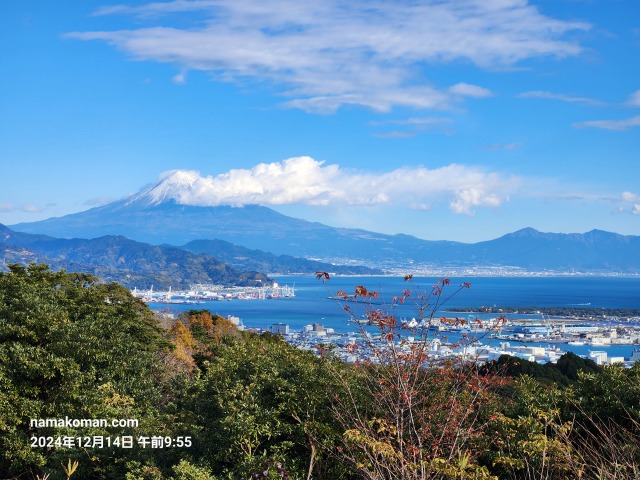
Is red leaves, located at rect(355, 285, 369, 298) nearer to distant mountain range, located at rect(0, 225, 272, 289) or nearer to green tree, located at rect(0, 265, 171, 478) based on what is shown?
green tree, located at rect(0, 265, 171, 478)

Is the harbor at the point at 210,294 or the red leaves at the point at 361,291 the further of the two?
the harbor at the point at 210,294

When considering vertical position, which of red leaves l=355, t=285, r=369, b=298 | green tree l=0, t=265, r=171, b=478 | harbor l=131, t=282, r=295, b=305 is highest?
red leaves l=355, t=285, r=369, b=298

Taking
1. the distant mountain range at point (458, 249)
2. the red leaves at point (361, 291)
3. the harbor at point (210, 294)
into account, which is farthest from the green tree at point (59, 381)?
the distant mountain range at point (458, 249)

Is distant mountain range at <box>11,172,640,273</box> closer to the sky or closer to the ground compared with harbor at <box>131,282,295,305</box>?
closer to the sky

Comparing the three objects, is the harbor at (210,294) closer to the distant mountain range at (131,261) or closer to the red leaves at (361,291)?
the distant mountain range at (131,261)

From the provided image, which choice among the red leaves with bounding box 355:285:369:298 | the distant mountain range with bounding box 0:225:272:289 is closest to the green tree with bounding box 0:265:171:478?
the red leaves with bounding box 355:285:369:298

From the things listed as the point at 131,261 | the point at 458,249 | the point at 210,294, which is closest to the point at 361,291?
the point at 210,294

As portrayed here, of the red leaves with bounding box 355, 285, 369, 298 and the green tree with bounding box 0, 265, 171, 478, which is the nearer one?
the red leaves with bounding box 355, 285, 369, 298

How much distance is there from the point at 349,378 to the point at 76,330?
434cm

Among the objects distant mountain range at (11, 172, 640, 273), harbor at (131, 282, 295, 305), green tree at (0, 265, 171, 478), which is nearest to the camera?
green tree at (0, 265, 171, 478)

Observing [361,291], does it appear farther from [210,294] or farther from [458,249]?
[458,249]

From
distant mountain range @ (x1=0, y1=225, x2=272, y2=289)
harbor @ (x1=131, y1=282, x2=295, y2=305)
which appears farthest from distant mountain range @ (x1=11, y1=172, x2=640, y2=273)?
harbor @ (x1=131, y1=282, x2=295, y2=305)

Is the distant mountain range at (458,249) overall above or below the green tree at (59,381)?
above

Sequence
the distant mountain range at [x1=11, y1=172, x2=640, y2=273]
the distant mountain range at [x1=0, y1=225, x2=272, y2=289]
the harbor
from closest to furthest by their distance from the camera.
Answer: the harbor → the distant mountain range at [x1=0, y1=225, x2=272, y2=289] → the distant mountain range at [x1=11, y1=172, x2=640, y2=273]
